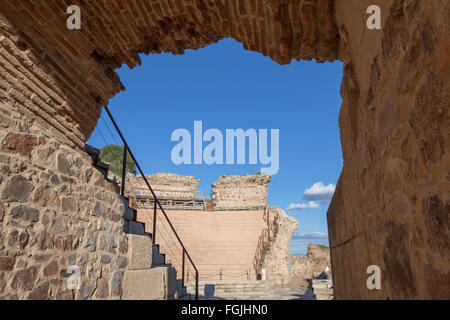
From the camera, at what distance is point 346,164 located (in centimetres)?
217

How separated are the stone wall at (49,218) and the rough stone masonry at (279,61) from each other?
0.5 inches

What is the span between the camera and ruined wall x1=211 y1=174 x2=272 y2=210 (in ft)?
61.7

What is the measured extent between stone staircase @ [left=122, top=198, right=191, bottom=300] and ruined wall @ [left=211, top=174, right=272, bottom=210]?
13614mm

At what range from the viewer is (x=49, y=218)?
277 centimetres

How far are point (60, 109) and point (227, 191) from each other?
55.1 ft

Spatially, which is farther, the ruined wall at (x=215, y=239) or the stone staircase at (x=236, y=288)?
the ruined wall at (x=215, y=239)

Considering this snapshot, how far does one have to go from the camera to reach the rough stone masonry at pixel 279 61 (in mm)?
887

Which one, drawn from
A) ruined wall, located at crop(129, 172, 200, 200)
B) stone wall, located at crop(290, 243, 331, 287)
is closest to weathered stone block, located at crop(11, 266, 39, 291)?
ruined wall, located at crop(129, 172, 200, 200)

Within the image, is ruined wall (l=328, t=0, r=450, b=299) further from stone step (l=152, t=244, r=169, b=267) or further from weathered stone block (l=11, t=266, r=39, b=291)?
stone step (l=152, t=244, r=169, b=267)

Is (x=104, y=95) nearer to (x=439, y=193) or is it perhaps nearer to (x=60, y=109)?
(x=60, y=109)

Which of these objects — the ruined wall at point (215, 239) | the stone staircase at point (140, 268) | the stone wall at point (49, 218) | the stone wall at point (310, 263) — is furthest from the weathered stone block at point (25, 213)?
the stone wall at point (310, 263)

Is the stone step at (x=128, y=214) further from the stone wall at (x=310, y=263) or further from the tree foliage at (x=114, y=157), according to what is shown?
the tree foliage at (x=114, y=157)

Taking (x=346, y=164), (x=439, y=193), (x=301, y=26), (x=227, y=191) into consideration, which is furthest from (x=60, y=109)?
(x=227, y=191)

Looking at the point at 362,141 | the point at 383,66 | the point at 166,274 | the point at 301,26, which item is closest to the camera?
the point at 383,66
